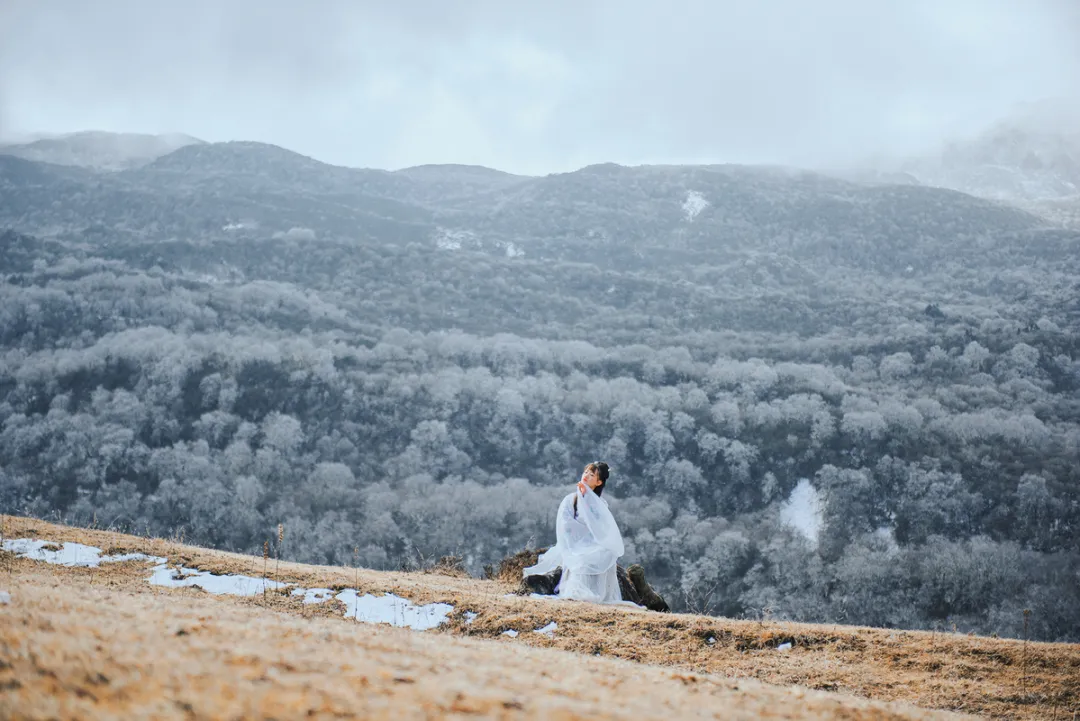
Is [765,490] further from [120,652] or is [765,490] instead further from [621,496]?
[120,652]

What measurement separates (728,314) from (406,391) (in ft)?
189

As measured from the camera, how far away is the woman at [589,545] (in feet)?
39.8

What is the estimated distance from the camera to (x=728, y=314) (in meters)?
104

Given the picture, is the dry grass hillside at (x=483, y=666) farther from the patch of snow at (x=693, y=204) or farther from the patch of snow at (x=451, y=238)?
the patch of snow at (x=693, y=204)

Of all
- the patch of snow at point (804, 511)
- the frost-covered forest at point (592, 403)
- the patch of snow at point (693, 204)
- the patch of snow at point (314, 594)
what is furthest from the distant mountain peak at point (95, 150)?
the patch of snow at point (314, 594)

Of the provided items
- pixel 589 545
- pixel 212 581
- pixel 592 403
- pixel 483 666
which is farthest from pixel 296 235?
pixel 483 666

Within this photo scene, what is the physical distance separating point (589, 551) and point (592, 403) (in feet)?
190

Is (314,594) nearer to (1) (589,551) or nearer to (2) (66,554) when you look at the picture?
(1) (589,551)

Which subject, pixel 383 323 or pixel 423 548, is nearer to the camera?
pixel 423 548

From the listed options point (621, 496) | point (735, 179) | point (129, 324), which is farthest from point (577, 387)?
point (735, 179)

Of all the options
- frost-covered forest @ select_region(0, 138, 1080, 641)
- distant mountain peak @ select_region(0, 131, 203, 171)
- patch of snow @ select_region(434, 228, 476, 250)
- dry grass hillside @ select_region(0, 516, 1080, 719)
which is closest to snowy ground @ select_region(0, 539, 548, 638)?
dry grass hillside @ select_region(0, 516, 1080, 719)

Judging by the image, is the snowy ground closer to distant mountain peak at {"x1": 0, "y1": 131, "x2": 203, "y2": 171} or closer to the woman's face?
the woman's face

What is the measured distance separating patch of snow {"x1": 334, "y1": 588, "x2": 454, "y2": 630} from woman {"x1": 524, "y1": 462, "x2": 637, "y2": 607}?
9.35ft

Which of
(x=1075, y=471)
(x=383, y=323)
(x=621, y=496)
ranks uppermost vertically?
(x=383, y=323)
